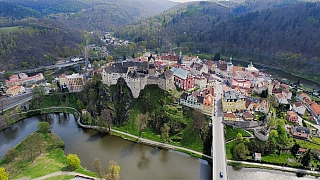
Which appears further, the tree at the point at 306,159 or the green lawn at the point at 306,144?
the green lawn at the point at 306,144

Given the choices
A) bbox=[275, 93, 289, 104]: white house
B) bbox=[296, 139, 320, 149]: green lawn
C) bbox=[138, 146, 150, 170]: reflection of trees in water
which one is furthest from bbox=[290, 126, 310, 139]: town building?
bbox=[138, 146, 150, 170]: reflection of trees in water

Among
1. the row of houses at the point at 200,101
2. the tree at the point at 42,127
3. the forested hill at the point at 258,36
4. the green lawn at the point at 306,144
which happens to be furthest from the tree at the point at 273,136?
the forested hill at the point at 258,36

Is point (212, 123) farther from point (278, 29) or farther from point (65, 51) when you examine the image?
point (278, 29)

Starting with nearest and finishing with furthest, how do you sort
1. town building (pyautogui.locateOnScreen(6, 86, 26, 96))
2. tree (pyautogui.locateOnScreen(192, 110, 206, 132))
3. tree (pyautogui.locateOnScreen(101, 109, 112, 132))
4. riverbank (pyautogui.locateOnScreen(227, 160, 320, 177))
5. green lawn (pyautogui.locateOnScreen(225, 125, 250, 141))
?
riverbank (pyautogui.locateOnScreen(227, 160, 320, 177))
green lawn (pyautogui.locateOnScreen(225, 125, 250, 141))
tree (pyautogui.locateOnScreen(192, 110, 206, 132))
tree (pyautogui.locateOnScreen(101, 109, 112, 132))
town building (pyautogui.locateOnScreen(6, 86, 26, 96))

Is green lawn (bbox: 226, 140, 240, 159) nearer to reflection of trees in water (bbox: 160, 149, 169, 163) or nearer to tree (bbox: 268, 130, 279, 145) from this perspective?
tree (bbox: 268, 130, 279, 145)

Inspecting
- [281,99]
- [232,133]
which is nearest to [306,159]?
[232,133]

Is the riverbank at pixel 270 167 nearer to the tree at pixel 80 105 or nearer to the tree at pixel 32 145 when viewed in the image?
the tree at pixel 32 145

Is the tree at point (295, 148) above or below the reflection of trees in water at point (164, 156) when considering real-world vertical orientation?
above
